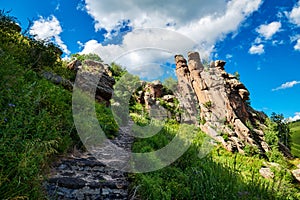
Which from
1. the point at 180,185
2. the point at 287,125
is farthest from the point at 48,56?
the point at 287,125

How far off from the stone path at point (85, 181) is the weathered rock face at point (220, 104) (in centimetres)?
1731

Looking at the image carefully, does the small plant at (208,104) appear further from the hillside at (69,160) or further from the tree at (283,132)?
the hillside at (69,160)

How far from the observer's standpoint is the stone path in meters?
3.64

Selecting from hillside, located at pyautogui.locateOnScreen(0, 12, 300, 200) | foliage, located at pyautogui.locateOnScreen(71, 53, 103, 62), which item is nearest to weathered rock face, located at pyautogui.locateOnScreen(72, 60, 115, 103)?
hillside, located at pyautogui.locateOnScreen(0, 12, 300, 200)

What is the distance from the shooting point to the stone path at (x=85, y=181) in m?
3.64

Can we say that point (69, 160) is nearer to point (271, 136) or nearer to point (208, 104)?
point (271, 136)

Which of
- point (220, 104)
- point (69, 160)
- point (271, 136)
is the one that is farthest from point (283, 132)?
point (69, 160)

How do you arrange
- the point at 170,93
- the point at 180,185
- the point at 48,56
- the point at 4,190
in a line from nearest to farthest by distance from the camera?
1. the point at 4,190
2. the point at 180,185
3. the point at 48,56
4. the point at 170,93

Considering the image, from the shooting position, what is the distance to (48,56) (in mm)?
10938

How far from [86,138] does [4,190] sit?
413 cm

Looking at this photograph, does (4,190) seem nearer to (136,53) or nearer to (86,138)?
(86,138)

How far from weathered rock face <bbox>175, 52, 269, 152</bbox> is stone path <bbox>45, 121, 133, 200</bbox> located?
17.3 metres

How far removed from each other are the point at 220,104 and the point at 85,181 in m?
23.3

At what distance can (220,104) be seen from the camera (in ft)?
84.3
